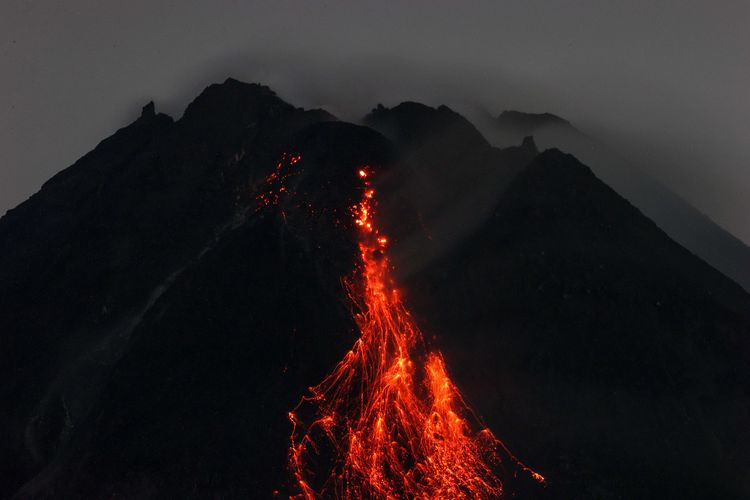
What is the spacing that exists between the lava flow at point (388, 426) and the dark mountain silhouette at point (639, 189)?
2794 cm

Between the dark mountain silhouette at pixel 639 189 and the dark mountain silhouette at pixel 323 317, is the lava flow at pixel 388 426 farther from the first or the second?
the dark mountain silhouette at pixel 639 189

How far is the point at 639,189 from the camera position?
57.9 metres

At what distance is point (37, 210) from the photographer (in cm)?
4747

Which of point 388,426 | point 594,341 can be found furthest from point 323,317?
point 594,341

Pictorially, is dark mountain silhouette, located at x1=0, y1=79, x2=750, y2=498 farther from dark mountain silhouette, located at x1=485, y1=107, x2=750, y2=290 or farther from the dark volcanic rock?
dark mountain silhouette, located at x1=485, y1=107, x2=750, y2=290

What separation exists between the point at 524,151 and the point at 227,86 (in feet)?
62.4

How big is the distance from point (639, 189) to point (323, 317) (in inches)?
1352

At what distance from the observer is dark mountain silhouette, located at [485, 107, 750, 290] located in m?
55.5

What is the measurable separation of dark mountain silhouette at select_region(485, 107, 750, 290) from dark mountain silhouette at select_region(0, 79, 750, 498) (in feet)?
50.1

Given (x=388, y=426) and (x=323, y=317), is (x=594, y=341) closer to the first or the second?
(x=388, y=426)

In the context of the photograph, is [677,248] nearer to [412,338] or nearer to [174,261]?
[412,338]

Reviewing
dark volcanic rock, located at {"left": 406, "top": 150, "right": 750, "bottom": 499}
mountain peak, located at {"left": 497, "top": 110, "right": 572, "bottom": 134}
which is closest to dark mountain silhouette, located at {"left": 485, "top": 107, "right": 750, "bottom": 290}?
mountain peak, located at {"left": 497, "top": 110, "right": 572, "bottom": 134}

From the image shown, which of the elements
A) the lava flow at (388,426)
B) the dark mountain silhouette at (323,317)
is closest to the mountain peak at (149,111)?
the dark mountain silhouette at (323,317)

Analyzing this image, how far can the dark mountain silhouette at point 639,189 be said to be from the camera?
55.5m
